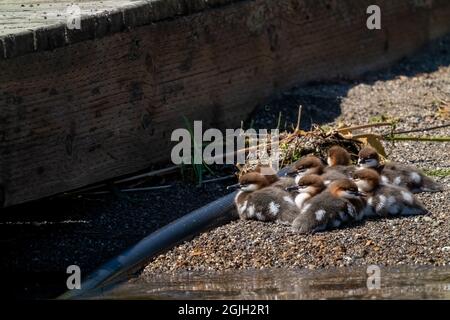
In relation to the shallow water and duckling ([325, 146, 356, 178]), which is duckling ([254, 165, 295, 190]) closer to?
duckling ([325, 146, 356, 178])

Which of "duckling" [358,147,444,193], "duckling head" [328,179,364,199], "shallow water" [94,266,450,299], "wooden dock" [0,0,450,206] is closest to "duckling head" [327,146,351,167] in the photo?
"duckling" [358,147,444,193]

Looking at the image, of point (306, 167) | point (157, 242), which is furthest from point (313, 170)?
point (157, 242)

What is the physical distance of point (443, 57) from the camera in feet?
34.8

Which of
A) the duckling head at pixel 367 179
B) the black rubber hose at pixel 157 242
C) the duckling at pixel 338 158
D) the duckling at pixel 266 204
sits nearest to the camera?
the black rubber hose at pixel 157 242

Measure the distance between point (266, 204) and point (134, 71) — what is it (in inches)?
52.4

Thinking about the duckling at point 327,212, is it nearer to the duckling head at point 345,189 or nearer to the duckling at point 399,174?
the duckling head at point 345,189

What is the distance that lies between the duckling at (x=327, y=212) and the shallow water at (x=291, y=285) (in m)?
0.43

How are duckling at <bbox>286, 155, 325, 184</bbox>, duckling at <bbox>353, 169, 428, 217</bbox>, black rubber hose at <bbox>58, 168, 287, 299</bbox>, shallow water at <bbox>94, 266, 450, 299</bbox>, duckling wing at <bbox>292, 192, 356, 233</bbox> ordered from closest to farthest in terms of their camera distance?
shallow water at <bbox>94, 266, 450, 299</bbox> < black rubber hose at <bbox>58, 168, 287, 299</bbox> < duckling wing at <bbox>292, 192, 356, 233</bbox> < duckling at <bbox>353, 169, 428, 217</bbox> < duckling at <bbox>286, 155, 325, 184</bbox>

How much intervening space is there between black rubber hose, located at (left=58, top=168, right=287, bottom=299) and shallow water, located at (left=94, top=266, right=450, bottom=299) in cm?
9

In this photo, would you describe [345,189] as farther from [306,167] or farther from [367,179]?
[306,167]

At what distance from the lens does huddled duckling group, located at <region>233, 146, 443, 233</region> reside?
6.83m

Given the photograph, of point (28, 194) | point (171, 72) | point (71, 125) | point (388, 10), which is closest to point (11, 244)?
point (28, 194)

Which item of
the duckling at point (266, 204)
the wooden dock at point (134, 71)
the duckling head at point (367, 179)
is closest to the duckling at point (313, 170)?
the duckling head at point (367, 179)

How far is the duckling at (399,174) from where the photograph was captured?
23.8 feet
